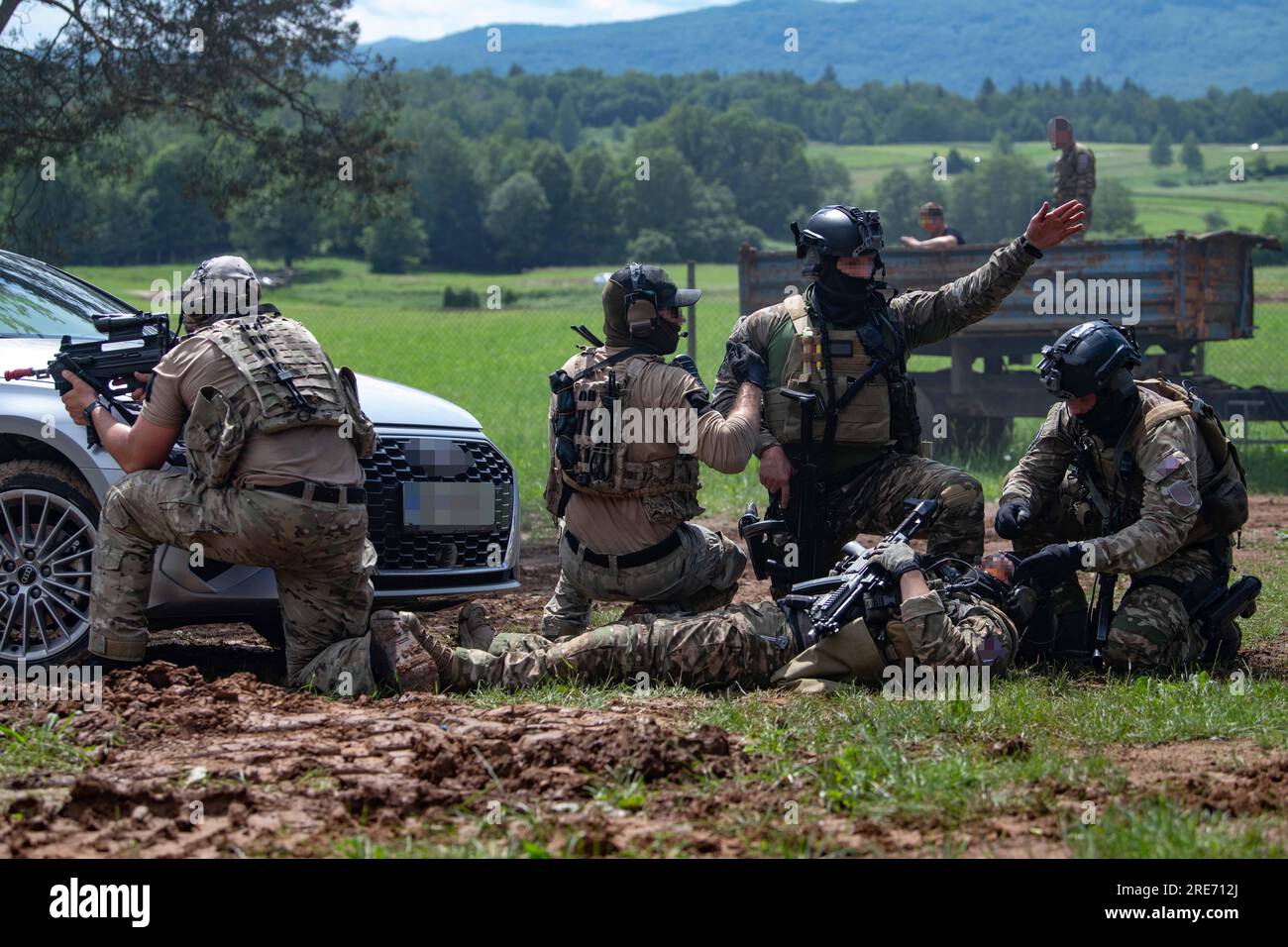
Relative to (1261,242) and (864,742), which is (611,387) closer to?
(864,742)

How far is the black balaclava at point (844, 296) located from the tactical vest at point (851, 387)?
64mm

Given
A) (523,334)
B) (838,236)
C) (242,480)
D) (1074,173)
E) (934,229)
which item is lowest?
(523,334)

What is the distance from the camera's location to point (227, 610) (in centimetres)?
555

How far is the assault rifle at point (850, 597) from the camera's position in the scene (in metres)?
5.43

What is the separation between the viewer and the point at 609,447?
18.9 ft

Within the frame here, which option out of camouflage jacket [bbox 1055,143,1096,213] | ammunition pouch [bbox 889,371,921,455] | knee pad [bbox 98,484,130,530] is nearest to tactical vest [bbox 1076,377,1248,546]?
ammunition pouch [bbox 889,371,921,455]

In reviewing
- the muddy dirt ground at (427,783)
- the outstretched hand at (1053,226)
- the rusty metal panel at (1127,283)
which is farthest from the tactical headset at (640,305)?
the rusty metal panel at (1127,283)

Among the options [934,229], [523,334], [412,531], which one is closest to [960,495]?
[412,531]

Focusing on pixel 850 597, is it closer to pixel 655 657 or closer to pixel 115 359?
pixel 655 657

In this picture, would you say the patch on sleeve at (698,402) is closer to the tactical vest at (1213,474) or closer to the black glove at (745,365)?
the black glove at (745,365)

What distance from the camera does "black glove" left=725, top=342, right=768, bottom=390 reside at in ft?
19.7

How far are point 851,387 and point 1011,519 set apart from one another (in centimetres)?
89

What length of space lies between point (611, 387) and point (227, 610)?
5.43 ft
